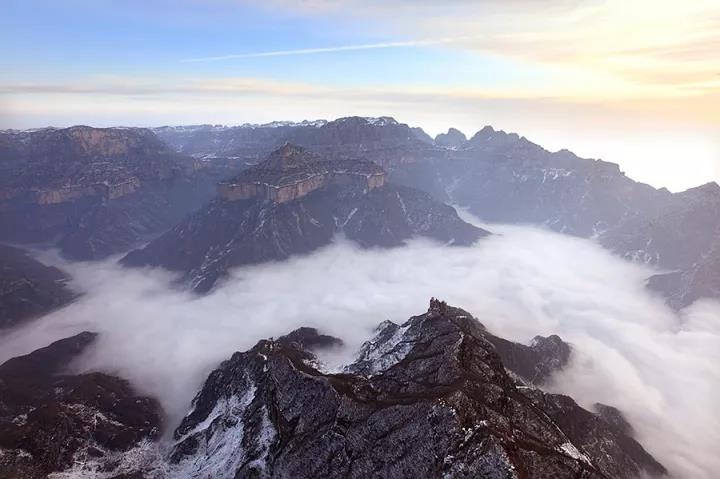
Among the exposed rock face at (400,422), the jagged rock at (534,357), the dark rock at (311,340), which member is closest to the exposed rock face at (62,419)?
the exposed rock face at (400,422)

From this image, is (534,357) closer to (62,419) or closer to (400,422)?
(400,422)

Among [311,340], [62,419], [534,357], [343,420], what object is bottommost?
[534,357]

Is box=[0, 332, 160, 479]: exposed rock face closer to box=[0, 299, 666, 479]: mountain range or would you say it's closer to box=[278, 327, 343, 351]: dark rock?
box=[0, 299, 666, 479]: mountain range

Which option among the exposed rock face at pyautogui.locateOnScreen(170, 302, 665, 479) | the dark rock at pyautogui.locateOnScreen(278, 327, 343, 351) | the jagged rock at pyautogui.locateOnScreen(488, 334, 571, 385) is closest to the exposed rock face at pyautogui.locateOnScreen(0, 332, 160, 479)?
the exposed rock face at pyautogui.locateOnScreen(170, 302, 665, 479)

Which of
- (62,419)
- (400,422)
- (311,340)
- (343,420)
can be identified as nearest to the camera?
A: (400,422)

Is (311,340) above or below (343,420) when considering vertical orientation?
below

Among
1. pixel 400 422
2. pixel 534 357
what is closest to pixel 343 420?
pixel 400 422

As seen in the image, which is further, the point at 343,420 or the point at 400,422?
the point at 343,420

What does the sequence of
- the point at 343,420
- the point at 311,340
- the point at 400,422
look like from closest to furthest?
the point at 400,422 < the point at 343,420 < the point at 311,340
